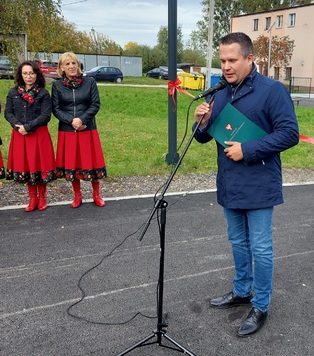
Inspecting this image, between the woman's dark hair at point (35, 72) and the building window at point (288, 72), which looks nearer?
the woman's dark hair at point (35, 72)

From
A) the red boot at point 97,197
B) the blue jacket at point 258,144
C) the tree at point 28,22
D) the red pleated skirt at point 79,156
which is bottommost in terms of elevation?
the red boot at point 97,197

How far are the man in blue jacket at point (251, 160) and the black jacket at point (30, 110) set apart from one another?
2900 millimetres

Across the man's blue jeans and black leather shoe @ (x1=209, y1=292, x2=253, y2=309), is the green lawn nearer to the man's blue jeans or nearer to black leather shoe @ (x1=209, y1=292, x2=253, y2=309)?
black leather shoe @ (x1=209, y1=292, x2=253, y2=309)

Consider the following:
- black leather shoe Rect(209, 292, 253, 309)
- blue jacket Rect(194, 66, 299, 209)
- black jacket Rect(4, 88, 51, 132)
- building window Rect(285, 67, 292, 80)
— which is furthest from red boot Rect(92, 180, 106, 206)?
building window Rect(285, 67, 292, 80)

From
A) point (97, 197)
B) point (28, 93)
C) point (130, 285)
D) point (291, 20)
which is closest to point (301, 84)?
point (291, 20)

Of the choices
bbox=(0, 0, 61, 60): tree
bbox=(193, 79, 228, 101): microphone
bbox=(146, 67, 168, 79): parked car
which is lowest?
bbox=(193, 79, 228, 101): microphone

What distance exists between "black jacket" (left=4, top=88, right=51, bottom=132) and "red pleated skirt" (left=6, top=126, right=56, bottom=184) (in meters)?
0.14

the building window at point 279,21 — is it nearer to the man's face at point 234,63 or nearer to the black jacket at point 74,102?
the black jacket at point 74,102

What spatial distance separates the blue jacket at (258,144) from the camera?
267cm

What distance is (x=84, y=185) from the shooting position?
22.5ft

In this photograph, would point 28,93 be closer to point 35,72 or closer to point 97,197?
point 35,72

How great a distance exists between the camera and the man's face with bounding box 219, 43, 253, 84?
2.66 meters

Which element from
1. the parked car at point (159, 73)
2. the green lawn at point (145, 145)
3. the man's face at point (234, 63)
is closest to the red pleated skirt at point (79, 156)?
the green lawn at point (145, 145)

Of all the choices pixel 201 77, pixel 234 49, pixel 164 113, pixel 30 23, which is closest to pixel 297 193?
pixel 234 49
